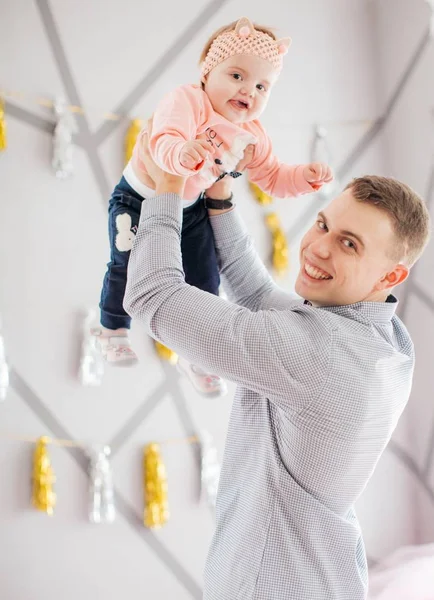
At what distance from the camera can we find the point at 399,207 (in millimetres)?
1287

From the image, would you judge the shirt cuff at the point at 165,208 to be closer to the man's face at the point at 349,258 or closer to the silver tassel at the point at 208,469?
the man's face at the point at 349,258

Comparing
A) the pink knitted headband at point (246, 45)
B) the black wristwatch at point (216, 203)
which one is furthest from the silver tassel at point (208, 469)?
the pink knitted headband at point (246, 45)

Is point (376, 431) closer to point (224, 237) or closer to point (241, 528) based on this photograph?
point (241, 528)

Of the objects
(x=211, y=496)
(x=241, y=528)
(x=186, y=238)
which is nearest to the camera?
(x=241, y=528)

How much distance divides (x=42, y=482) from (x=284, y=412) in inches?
38.7

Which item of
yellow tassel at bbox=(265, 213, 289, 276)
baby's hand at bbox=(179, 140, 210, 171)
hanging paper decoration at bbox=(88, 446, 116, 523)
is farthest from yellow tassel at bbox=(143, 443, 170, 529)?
baby's hand at bbox=(179, 140, 210, 171)

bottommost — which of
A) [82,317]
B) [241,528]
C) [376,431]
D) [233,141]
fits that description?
[82,317]

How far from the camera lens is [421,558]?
7.79ft

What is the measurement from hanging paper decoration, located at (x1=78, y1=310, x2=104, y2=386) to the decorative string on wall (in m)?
0.19

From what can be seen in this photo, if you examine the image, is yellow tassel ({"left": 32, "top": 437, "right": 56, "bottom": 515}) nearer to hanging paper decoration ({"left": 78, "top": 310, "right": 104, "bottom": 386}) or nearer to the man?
hanging paper decoration ({"left": 78, "top": 310, "right": 104, "bottom": 386})

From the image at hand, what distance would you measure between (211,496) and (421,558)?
757mm

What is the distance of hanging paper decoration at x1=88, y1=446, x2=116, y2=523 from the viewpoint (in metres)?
2.06

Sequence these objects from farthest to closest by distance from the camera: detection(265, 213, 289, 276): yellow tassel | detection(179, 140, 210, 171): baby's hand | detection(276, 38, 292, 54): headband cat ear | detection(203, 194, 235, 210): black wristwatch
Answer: detection(265, 213, 289, 276): yellow tassel < detection(203, 194, 235, 210): black wristwatch < detection(276, 38, 292, 54): headband cat ear < detection(179, 140, 210, 171): baby's hand

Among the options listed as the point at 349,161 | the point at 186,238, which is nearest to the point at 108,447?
the point at 186,238
